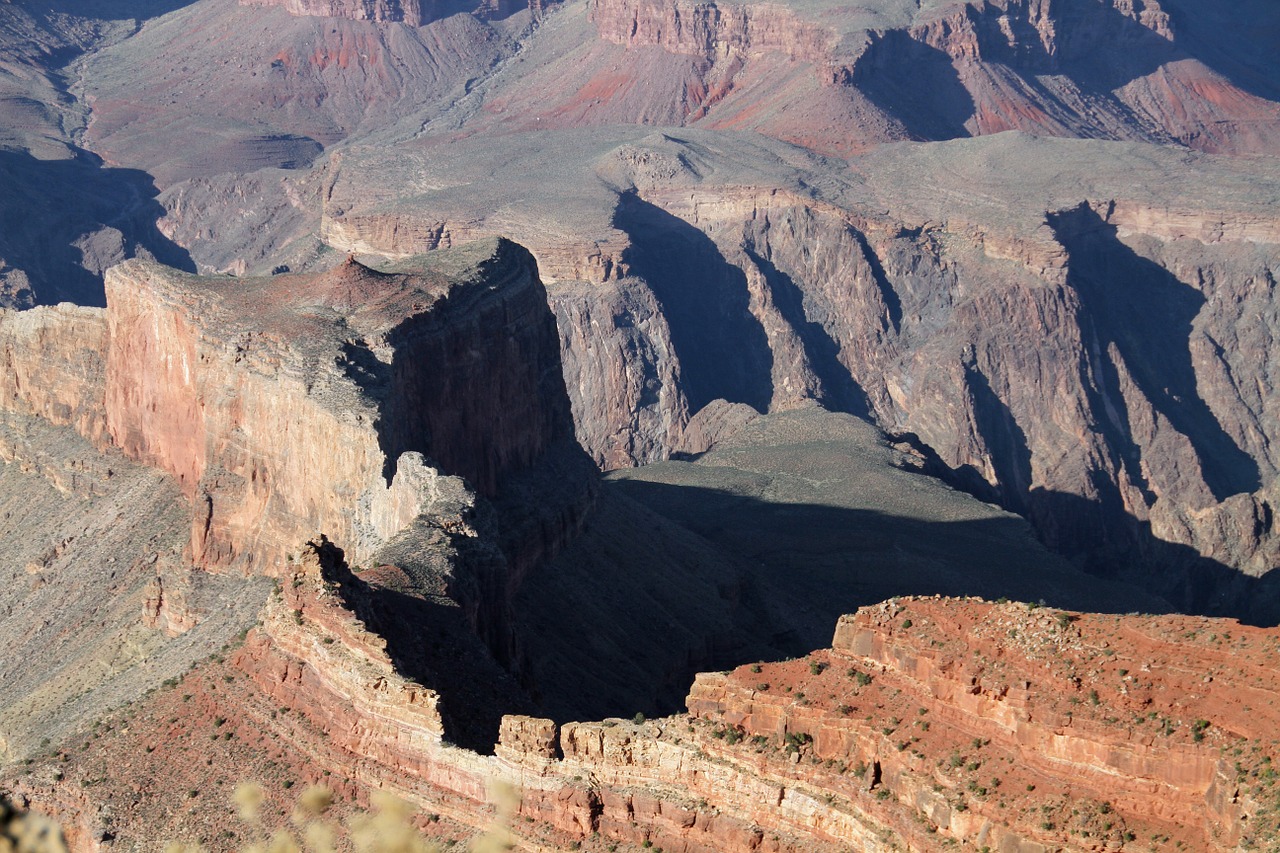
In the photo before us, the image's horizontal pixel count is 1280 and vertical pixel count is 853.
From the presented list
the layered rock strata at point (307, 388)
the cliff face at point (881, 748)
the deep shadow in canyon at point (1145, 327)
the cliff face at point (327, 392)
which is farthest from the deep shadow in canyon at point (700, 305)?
the cliff face at point (881, 748)

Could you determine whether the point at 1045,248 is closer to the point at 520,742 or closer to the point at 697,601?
the point at 697,601

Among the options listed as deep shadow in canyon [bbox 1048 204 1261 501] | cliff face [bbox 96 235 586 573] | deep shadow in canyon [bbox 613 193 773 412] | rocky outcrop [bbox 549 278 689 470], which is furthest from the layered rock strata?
deep shadow in canyon [bbox 1048 204 1261 501]

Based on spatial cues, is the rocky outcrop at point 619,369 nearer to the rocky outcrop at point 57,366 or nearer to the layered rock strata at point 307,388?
the layered rock strata at point 307,388

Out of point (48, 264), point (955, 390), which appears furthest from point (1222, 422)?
point (48, 264)

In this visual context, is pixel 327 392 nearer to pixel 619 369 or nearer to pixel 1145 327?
pixel 619 369

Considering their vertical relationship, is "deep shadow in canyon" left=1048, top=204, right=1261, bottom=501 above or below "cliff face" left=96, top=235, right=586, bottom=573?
below

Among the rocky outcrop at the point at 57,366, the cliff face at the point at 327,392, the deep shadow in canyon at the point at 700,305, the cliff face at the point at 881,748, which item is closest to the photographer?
the cliff face at the point at 881,748

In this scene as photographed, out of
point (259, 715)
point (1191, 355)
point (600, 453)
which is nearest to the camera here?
point (259, 715)

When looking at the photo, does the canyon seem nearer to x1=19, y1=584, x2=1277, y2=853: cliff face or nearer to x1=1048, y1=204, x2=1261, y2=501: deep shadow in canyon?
x1=19, y1=584, x2=1277, y2=853: cliff face
